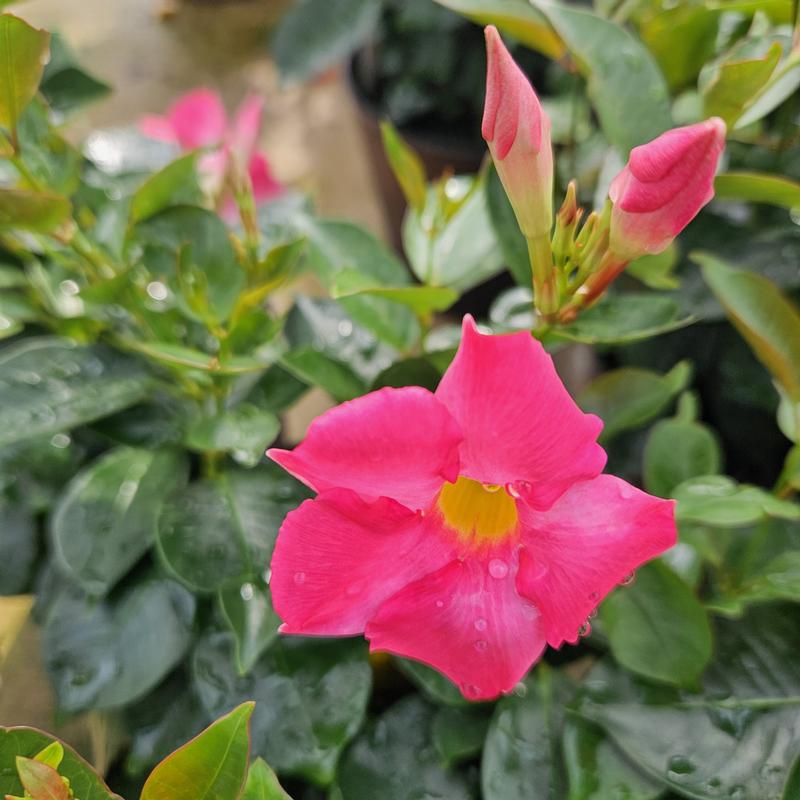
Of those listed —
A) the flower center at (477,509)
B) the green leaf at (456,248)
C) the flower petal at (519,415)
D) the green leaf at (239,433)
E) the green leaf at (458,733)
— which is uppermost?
the flower petal at (519,415)

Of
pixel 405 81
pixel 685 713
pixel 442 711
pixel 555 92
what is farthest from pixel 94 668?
pixel 405 81

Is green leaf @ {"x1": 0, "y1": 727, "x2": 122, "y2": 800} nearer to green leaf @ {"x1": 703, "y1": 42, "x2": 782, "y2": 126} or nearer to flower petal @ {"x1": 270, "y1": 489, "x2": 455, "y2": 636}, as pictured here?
flower petal @ {"x1": 270, "y1": 489, "x2": 455, "y2": 636}

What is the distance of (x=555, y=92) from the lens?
1207 mm

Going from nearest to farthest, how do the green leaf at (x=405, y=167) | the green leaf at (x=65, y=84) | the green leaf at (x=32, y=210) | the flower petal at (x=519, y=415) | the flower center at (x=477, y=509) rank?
the flower petal at (x=519, y=415)
the flower center at (x=477, y=509)
the green leaf at (x=32, y=210)
the green leaf at (x=405, y=167)
the green leaf at (x=65, y=84)

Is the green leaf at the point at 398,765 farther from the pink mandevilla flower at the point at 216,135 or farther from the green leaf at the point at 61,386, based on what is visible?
the pink mandevilla flower at the point at 216,135

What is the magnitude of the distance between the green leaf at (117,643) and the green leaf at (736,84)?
535 millimetres

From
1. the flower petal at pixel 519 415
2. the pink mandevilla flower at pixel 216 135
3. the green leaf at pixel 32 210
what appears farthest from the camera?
the pink mandevilla flower at pixel 216 135

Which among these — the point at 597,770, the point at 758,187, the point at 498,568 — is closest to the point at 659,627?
the point at 597,770

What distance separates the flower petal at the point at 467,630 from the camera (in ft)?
1.45

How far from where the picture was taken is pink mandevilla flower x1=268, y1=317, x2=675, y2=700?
1.22 feet

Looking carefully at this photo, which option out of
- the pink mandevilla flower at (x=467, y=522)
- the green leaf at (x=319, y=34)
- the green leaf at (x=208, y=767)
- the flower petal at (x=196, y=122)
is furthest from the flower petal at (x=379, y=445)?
the green leaf at (x=319, y=34)

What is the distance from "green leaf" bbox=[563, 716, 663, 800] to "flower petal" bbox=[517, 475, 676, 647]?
0.21m

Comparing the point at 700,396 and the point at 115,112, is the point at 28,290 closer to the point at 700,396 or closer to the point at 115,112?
the point at 700,396

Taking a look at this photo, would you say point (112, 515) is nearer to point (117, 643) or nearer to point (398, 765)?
point (117, 643)
